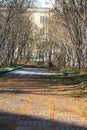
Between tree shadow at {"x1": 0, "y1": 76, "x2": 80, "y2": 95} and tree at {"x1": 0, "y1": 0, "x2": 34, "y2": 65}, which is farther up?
tree at {"x1": 0, "y1": 0, "x2": 34, "y2": 65}

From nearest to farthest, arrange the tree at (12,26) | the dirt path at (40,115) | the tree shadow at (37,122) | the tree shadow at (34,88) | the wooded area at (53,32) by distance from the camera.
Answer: the tree shadow at (37,122) < the dirt path at (40,115) < the tree shadow at (34,88) < the wooded area at (53,32) < the tree at (12,26)

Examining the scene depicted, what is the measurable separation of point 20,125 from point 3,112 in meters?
1.87

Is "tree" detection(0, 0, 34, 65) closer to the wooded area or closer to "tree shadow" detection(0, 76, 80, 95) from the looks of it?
the wooded area

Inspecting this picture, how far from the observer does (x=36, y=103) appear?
44.6ft

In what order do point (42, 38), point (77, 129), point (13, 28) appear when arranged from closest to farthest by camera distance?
point (77, 129) → point (13, 28) → point (42, 38)

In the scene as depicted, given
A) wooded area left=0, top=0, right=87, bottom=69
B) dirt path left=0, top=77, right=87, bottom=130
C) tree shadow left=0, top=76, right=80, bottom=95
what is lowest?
tree shadow left=0, top=76, right=80, bottom=95

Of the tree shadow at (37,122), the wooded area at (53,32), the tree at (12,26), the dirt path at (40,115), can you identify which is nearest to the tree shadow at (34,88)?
the dirt path at (40,115)

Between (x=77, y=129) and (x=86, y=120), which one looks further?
(x=86, y=120)

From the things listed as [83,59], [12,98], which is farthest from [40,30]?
[12,98]

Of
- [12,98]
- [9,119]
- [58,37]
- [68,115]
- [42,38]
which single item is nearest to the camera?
[9,119]

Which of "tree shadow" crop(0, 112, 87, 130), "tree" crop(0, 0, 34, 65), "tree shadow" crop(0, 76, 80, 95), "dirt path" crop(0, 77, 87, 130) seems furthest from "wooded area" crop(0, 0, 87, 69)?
"tree shadow" crop(0, 112, 87, 130)

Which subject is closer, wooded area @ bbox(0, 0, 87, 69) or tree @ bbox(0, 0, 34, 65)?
wooded area @ bbox(0, 0, 87, 69)

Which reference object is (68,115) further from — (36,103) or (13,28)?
(13,28)

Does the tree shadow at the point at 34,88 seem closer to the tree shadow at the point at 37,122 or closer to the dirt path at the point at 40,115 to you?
the dirt path at the point at 40,115
